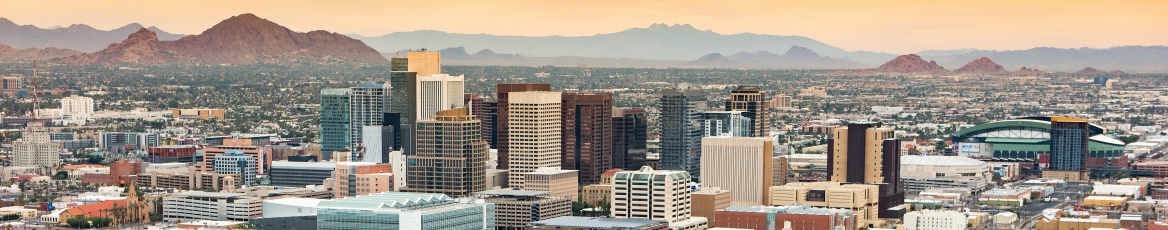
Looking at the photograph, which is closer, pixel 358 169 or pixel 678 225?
pixel 678 225

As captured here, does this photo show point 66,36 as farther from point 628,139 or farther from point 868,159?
point 868,159

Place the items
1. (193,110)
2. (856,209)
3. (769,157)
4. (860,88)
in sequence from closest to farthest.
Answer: (856,209) → (769,157) → (193,110) → (860,88)

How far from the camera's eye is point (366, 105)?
290 ft

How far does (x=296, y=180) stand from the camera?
7494 cm

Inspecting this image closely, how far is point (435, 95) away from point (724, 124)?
460 inches

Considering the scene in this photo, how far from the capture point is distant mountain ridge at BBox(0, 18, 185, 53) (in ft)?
591

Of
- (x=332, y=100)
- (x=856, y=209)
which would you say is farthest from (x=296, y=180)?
(x=856, y=209)

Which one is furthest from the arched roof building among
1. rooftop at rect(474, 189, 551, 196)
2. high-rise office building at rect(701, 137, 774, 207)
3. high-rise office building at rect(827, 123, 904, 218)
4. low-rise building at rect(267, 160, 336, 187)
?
rooftop at rect(474, 189, 551, 196)

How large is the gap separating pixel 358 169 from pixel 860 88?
415ft

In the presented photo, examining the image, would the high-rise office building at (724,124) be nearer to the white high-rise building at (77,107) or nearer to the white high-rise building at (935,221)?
the white high-rise building at (935,221)

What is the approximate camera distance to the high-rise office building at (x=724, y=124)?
8094cm

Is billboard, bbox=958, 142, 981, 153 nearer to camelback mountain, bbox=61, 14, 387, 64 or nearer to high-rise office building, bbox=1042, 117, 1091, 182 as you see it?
high-rise office building, bbox=1042, 117, 1091, 182

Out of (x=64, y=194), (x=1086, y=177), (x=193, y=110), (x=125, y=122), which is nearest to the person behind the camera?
(x=64, y=194)

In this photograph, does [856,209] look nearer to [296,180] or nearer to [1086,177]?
[296,180]
